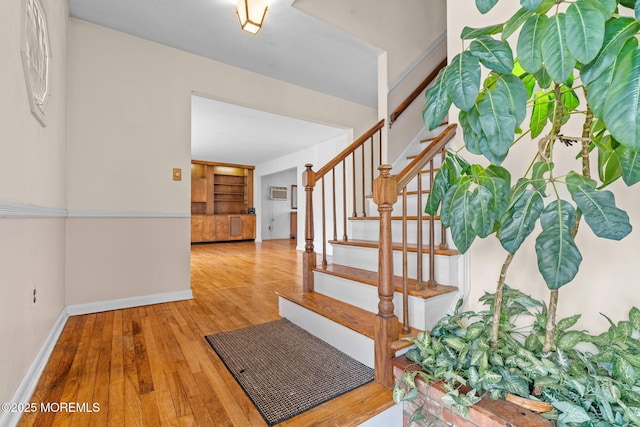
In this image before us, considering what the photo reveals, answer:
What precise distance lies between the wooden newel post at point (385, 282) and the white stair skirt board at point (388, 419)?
13 cm

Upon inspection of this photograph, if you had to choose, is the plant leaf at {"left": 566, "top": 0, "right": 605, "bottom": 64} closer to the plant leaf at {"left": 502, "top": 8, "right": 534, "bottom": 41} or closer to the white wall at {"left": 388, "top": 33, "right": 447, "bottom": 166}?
the plant leaf at {"left": 502, "top": 8, "right": 534, "bottom": 41}

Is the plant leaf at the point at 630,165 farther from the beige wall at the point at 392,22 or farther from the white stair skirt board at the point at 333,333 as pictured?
the beige wall at the point at 392,22

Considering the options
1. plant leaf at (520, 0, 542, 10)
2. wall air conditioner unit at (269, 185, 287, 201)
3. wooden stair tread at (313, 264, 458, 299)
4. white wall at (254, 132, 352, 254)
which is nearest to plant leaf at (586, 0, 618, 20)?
plant leaf at (520, 0, 542, 10)

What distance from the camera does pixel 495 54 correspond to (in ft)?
2.83

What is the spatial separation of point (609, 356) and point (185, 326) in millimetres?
2329

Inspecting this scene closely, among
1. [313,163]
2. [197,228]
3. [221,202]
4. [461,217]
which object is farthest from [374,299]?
[221,202]

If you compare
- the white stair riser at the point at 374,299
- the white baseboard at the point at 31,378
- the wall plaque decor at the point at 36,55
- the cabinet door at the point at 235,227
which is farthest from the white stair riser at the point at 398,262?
the cabinet door at the point at 235,227

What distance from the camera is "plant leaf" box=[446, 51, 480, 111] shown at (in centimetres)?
87

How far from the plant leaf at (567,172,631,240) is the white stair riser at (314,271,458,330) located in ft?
2.80

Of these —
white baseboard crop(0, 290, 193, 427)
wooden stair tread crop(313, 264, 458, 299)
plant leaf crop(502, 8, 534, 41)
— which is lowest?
white baseboard crop(0, 290, 193, 427)

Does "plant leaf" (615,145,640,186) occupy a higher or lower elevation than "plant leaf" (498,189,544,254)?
higher

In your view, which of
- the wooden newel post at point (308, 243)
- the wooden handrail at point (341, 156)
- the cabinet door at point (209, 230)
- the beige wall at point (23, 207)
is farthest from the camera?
the cabinet door at point (209, 230)

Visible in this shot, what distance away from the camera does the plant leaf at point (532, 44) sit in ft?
2.57

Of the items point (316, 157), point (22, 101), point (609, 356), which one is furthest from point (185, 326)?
point (316, 157)
